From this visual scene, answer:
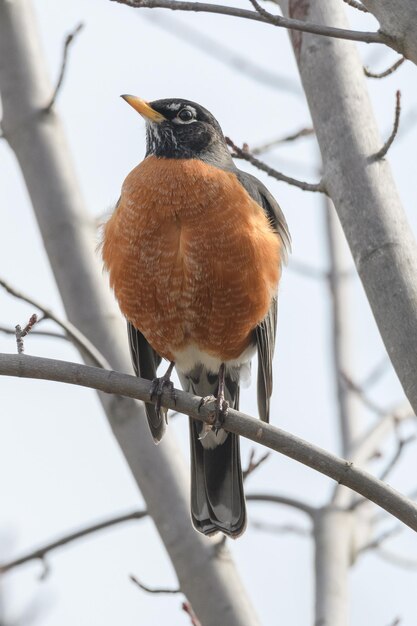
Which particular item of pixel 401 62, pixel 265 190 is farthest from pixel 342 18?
pixel 265 190

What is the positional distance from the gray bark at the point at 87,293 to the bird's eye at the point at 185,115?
2.91 feet

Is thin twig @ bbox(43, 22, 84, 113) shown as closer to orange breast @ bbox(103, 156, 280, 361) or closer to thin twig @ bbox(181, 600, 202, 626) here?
orange breast @ bbox(103, 156, 280, 361)

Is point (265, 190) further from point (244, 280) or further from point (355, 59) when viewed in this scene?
point (355, 59)

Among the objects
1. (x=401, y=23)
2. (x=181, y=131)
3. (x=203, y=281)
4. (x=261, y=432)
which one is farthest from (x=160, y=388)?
(x=181, y=131)

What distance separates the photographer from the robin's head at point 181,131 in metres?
5.54

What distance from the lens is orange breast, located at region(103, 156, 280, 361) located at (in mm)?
4688

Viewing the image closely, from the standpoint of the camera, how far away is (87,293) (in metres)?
4.88

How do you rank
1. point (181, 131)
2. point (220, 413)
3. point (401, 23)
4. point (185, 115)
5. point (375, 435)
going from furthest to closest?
1. point (375, 435)
2. point (185, 115)
3. point (181, 131)
4. point (220, 413)
5. point (401, 23)

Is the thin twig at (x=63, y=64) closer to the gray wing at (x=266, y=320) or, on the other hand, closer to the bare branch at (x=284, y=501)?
the gray wing at (x=266, y=320)

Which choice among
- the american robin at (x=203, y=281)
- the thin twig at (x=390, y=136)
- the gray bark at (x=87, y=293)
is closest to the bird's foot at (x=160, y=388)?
the american robin at (x=203, y=281)

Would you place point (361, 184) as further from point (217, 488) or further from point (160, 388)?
point (217, 488)

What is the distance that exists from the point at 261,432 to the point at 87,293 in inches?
73.3

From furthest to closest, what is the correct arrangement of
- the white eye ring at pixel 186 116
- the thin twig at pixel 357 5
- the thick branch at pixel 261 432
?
the white eye ring at pixel 186 116
the thin twig at pixel 357 5
the thick branch at pixel 261 432

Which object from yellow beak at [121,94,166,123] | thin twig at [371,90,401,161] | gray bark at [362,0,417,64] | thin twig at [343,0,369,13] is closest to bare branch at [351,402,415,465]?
yellow beak at [121,94,166,123]
